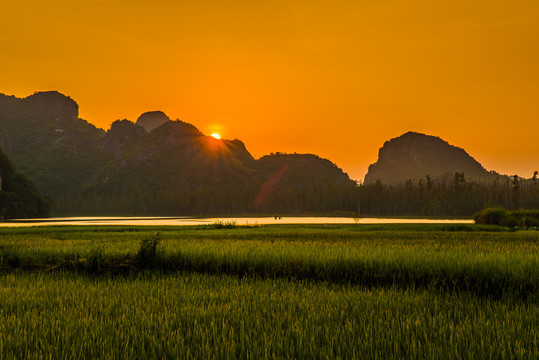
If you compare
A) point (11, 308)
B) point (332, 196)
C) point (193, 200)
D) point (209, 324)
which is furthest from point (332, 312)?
point (193, 200)

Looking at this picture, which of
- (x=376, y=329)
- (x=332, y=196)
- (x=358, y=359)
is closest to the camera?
(x=358, y=359)

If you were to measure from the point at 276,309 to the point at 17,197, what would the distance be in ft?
547

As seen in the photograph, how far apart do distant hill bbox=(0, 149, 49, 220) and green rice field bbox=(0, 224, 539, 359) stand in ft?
492

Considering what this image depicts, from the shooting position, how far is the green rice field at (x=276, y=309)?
17.9 ft

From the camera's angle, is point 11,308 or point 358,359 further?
point 11,308

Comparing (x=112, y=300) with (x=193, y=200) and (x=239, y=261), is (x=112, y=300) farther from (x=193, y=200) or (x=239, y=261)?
(x=193, y=200)

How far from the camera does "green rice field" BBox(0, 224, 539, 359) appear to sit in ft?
17.9

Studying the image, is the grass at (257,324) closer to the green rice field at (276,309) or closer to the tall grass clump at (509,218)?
the green rice field at (276,309)

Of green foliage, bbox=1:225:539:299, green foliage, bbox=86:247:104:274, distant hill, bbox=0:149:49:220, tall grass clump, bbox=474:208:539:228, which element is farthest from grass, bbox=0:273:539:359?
distant hill, bbox=0:149:49:220

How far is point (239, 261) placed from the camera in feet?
45.8

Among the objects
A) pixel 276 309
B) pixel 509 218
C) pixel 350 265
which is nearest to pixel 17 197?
pixel 509 218

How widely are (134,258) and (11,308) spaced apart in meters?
6.51

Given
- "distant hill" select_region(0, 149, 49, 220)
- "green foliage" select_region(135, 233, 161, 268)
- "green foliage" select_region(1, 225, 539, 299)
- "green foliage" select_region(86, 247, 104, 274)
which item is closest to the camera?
"green foliage" select_region(1, 225, 539, 299)

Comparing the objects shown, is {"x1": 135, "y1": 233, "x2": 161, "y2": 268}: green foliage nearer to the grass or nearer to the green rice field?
the green rice field
